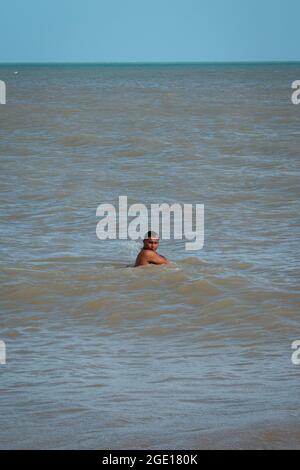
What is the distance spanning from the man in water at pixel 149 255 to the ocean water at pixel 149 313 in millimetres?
132

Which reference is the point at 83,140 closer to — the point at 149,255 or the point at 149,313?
the point at 149,255

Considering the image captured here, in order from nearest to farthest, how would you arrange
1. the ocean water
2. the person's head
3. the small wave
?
1. the ocean water
2. the person's head
3. the small wave

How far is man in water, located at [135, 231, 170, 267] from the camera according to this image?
1031 cm

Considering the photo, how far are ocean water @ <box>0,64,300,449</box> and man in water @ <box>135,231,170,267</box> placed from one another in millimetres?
132

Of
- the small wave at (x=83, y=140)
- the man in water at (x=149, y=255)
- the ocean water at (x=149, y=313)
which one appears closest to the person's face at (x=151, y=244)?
the man in water at (x=149, y=255)

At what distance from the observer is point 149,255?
1033 cm

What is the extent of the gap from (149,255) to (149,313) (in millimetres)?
1692

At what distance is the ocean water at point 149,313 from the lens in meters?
5.63

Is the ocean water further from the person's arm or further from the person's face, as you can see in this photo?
the person's face

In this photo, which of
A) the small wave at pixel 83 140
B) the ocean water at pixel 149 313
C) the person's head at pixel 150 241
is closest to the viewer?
the ocean water at pixel 149 313

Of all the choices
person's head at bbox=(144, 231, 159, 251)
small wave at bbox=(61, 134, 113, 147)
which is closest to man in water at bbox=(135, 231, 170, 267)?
person's head at bbox=(144, 231, 159, 251)

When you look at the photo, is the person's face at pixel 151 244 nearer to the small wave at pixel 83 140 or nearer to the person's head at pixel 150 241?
the person's head at pixel 150 241
